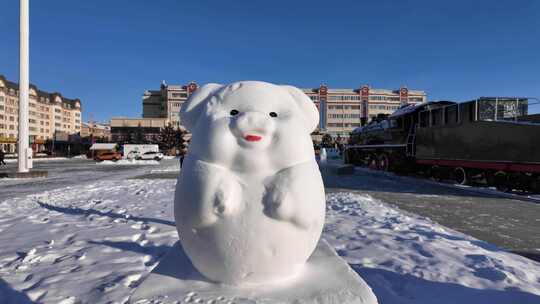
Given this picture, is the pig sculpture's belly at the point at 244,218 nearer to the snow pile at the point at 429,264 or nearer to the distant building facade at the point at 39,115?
the snow pile at the point at 429,264

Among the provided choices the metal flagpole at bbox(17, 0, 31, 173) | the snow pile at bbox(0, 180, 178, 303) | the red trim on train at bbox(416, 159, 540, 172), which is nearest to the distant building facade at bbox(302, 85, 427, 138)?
the red trim on train at bbox(416, 159, 540, 172)

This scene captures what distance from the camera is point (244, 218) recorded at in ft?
7.02

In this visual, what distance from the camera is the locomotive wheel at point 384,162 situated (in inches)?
667

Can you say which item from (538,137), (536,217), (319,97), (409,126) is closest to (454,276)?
(536,217)

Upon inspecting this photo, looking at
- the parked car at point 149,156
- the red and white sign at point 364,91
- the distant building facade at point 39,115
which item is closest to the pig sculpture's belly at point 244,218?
the parked car at point 149,156

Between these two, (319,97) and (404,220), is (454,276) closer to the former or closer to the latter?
(404,220)

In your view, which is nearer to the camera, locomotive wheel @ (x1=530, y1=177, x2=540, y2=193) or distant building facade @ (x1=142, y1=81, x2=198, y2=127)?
locomotive wheel @ (x1=530, y1=177, x2=540, y2=193)

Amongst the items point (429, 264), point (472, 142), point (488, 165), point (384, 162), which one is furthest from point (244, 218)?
point (384, 162)

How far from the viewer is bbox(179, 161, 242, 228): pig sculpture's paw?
6.84 feet

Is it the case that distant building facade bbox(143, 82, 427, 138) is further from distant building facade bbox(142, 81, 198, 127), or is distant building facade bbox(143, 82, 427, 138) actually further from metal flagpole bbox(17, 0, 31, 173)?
metal flagpole bbox(17, 0, 31, 173)

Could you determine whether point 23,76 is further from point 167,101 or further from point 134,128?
point 167,101

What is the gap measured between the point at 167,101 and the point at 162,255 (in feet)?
254

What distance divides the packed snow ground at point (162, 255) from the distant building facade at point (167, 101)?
6591cm

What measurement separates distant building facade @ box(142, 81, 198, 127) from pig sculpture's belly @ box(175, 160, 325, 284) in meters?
69.5
